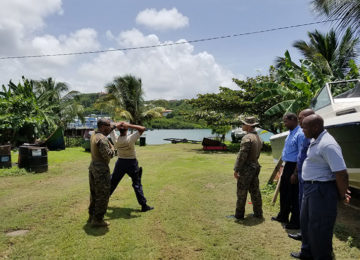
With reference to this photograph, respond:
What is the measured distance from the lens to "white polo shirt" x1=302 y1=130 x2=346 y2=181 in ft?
9.36

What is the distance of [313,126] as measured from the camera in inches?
122

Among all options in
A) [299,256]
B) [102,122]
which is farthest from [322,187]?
[102,122]

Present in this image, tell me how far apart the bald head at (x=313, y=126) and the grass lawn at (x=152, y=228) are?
1717 mm

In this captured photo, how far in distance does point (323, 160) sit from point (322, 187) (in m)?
0.29

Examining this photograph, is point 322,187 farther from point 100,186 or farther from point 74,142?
point 74,142

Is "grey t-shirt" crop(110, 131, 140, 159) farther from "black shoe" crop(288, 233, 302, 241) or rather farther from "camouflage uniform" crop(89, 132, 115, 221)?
"black shoe" crop(288, 233, 302, 241)

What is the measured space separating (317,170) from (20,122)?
1821 cm

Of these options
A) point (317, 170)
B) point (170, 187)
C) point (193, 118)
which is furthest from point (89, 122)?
point (317, 170)

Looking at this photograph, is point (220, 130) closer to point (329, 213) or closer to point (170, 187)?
point (170, 187)

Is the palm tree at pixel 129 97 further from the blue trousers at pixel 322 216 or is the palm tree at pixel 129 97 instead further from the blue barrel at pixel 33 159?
the blue trousers at pixel 322 216

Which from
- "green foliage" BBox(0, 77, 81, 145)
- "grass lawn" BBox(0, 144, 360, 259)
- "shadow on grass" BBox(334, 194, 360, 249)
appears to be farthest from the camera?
"green foliage" BBox(0, 77, 81, 145)

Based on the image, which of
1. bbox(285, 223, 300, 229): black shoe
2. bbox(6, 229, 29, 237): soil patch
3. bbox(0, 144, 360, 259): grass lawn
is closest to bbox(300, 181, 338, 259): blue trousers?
bbox(0, 144, 360, 259): grass lawn

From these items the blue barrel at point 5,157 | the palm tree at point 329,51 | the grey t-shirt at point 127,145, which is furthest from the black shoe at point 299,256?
the palm tree at point 329,51

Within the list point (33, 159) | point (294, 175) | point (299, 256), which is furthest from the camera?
point (33, 159)
